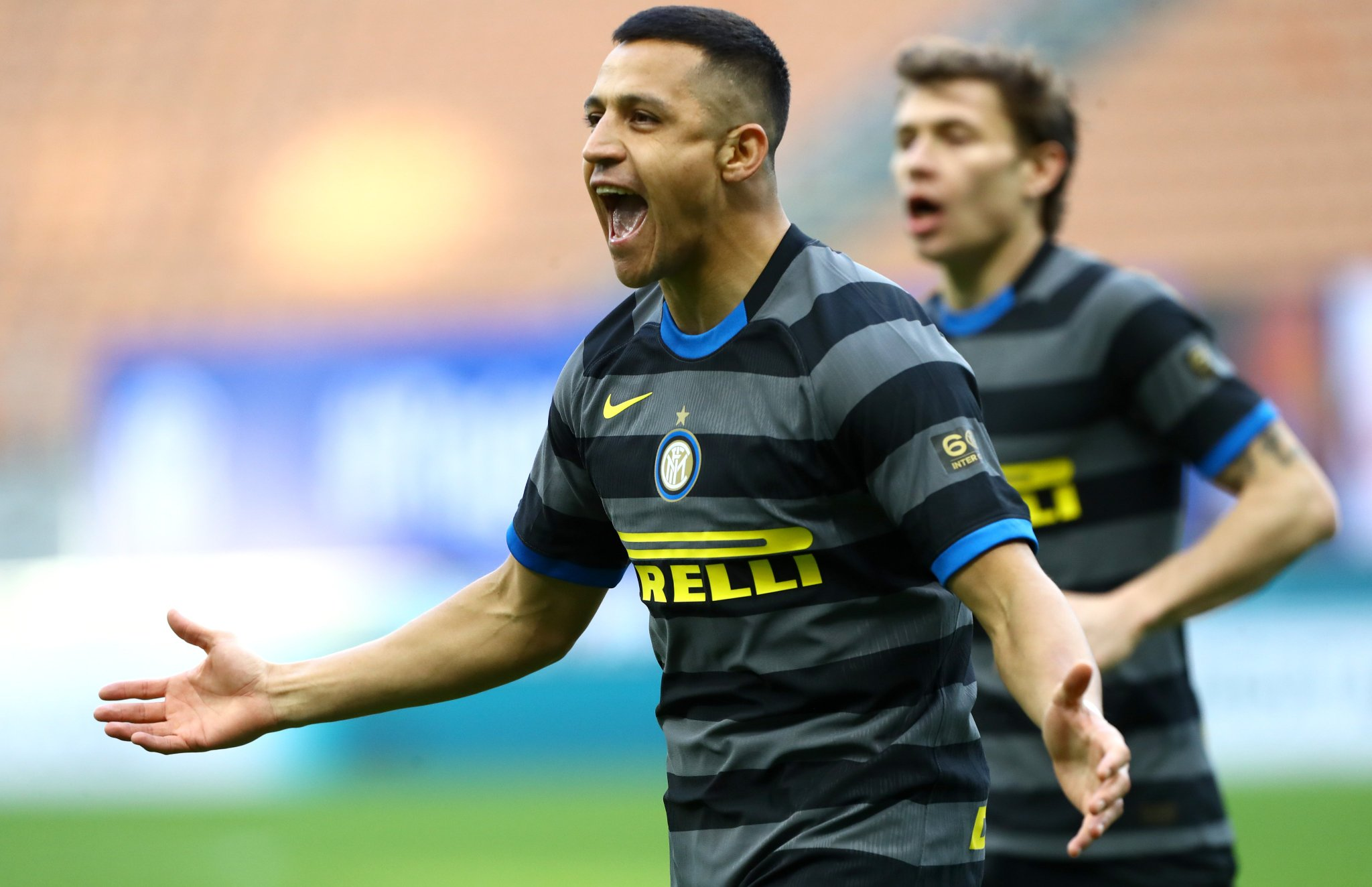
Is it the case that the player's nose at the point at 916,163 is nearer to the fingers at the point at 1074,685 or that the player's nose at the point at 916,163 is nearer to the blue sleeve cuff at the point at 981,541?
the blue sleeve cuff at the point at 981,541

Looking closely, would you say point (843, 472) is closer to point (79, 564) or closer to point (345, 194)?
point (79, 564)

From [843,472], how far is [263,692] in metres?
1.25

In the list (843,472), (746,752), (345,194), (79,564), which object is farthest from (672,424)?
(345,194)

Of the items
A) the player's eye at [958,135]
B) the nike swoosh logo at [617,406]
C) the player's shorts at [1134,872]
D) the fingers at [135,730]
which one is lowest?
the player's shorts at [1134,872]

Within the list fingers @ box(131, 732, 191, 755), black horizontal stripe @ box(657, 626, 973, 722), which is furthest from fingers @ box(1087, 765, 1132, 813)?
fingers @ box(131, 732, 191, 755)

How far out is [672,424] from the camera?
2748 mm

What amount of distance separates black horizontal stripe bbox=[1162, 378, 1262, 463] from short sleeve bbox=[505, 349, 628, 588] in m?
1.40

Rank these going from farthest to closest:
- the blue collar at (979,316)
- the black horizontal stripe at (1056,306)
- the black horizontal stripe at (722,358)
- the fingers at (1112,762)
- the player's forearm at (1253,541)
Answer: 1. the blue collar at (979,316)
2. the black horizontal stripe at (1056,306)
3. the player's forearm at (1253,541)
4. the black horizontal stripe at (722,358)
5. the fingers at (1112,762)

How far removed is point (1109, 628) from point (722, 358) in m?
1.29

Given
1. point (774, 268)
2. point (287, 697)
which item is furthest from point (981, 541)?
point (287, 697)

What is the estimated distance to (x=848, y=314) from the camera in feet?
8.68

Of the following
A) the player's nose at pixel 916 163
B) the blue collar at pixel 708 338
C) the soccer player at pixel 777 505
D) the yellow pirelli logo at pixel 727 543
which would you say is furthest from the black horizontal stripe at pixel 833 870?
the player's nose at pixel 916 163

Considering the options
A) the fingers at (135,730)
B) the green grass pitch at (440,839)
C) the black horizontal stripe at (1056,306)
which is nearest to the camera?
the fingers at (135,730)

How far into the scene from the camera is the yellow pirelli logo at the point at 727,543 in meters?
2.62
